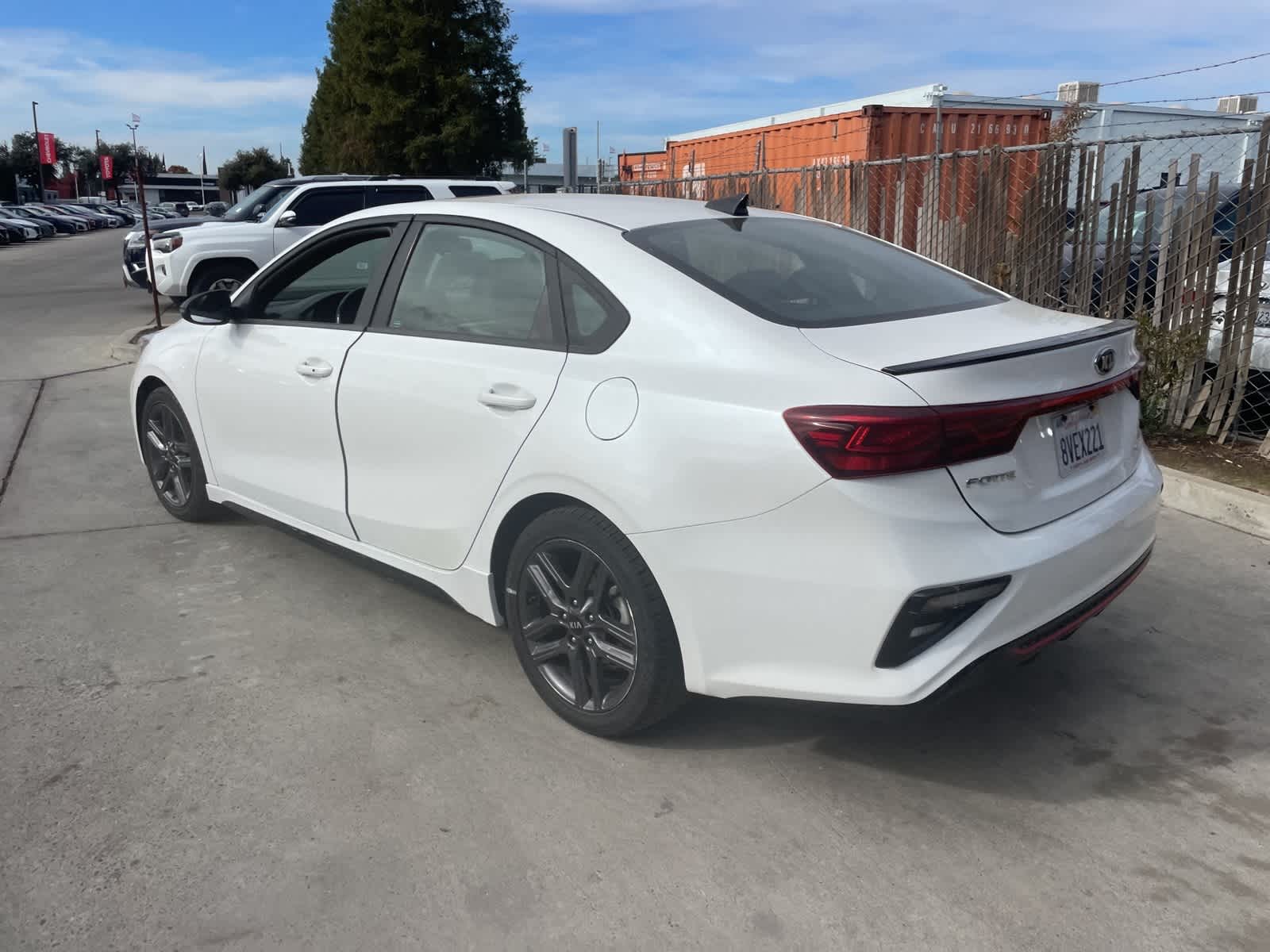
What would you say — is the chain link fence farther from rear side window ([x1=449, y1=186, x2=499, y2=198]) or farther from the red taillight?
rear side window ([x1=449, y1=186, x2=499, y2=198])

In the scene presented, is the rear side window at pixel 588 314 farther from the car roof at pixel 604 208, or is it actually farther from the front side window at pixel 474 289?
the car roof at pixel 604 208

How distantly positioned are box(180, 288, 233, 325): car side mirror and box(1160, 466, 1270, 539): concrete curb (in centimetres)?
464

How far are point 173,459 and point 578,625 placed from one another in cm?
294

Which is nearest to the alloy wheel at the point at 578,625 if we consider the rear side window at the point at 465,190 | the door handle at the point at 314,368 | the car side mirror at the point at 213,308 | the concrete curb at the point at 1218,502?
the door handle at the point at 314,368

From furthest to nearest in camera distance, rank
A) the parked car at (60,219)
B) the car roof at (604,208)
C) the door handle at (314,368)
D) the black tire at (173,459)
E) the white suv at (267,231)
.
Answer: the parked car at (60,219) → the white suv at (267,231) → the black tire at (173,459) → the door handle at (314,368) → the car roof at (604,208)

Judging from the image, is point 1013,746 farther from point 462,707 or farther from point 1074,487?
point 462,707

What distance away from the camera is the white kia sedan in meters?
2.57

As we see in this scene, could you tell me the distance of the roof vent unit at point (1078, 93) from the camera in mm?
16562

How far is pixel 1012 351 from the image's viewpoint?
2.75m

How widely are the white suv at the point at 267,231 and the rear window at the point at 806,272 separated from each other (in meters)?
10.3

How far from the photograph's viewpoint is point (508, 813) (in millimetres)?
2904

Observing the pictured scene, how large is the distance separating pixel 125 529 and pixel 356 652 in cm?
207

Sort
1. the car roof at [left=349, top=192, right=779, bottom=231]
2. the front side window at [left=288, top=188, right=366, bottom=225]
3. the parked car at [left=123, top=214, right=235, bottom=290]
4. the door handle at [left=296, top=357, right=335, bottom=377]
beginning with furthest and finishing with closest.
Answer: the parked car at [left=123, top=214, right=235, bottom=290] < the front side window at [left=288, top=188, right=366, bottom=225] < the door handle at [left=296, top=357, right=335, bottom=377] < the car roof at [left=349, top=192, right=779, bottom=231]

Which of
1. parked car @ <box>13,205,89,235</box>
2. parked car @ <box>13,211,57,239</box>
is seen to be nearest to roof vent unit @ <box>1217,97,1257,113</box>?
parked car @ <box>13,211,57,239</box>
